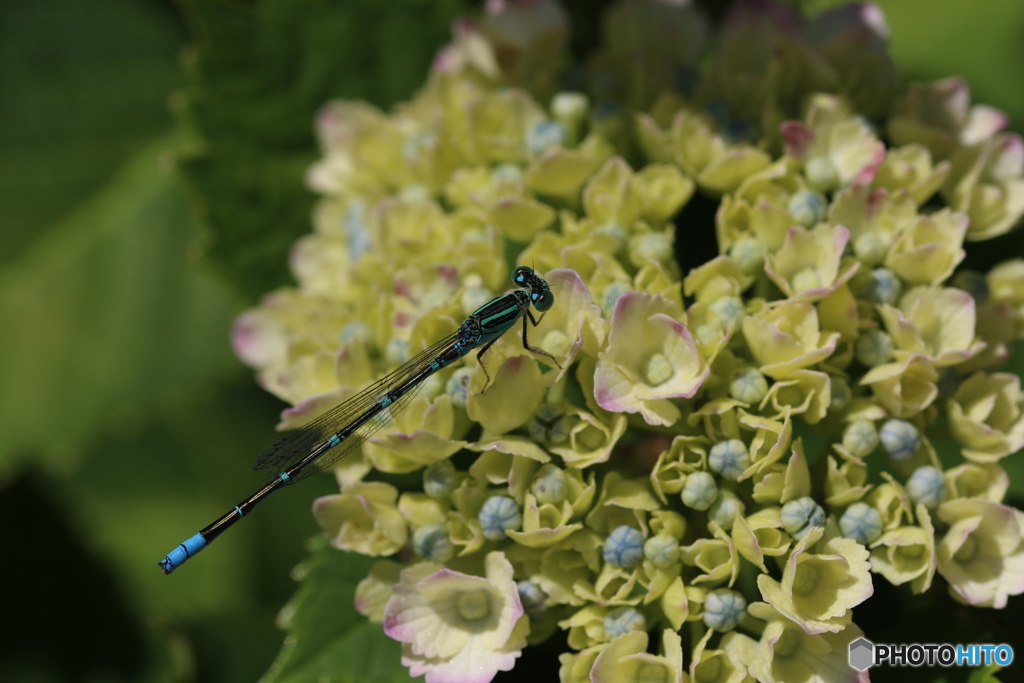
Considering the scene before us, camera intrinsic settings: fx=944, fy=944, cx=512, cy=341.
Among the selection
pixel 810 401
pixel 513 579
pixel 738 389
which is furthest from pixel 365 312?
pixel 810 401

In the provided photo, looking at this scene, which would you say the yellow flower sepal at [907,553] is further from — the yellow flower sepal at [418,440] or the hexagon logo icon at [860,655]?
the yellow flower sepal at [418,440]

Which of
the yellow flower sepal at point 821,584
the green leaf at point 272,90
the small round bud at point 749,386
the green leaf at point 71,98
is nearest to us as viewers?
the yellow flower sepal at point 821,584

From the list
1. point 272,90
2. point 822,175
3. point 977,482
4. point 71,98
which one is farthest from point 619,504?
point 71,98

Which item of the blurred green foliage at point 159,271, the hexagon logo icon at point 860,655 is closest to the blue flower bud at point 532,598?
the hexagon logo icon at point 860,655

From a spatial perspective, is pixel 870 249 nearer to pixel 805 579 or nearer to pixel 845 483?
pixel 845 483

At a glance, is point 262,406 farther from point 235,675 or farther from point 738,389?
point 738,389

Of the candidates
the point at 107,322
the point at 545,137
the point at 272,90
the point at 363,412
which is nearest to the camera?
the point at 363,412
